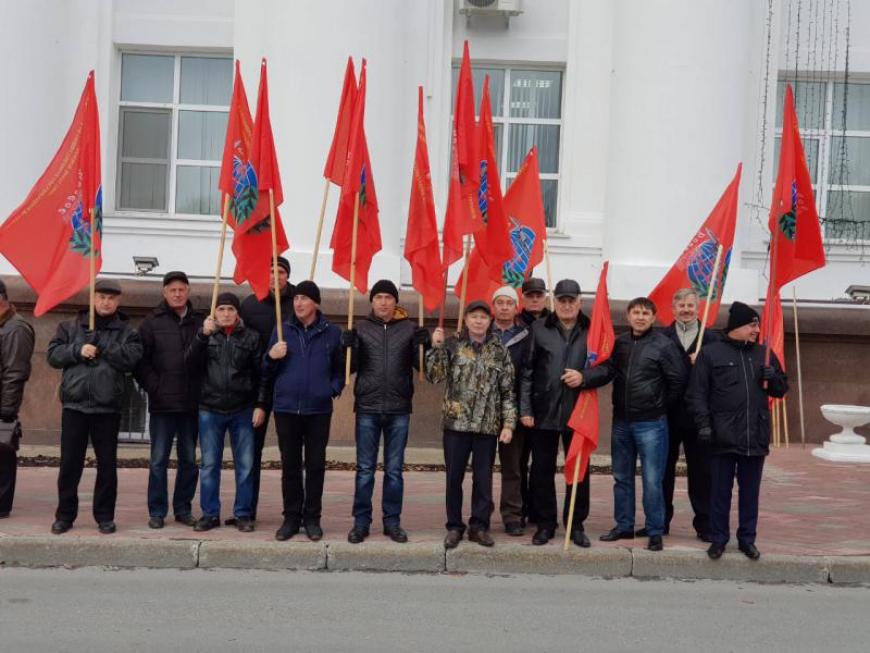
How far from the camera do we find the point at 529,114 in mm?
16438

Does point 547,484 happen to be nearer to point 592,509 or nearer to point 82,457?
point 592,509

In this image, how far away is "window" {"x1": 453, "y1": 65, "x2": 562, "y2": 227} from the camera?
53.9 ft

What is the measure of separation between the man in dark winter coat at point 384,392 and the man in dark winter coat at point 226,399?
81 cm

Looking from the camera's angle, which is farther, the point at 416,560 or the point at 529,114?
the point at 529,114

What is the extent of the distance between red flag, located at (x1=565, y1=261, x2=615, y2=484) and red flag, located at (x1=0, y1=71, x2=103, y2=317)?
3.82m

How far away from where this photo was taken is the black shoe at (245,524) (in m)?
9.41

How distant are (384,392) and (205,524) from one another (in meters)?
1.65

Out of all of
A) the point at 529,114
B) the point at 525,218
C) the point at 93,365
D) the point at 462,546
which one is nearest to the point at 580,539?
the point at 462,546

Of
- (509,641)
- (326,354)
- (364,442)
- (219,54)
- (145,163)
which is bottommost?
(509,641)

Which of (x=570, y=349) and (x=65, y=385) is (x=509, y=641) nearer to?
(x=570, y=349)

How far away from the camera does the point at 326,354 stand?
30.5ft

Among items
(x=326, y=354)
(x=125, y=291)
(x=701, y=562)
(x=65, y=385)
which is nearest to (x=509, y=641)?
(x=701, y=562)

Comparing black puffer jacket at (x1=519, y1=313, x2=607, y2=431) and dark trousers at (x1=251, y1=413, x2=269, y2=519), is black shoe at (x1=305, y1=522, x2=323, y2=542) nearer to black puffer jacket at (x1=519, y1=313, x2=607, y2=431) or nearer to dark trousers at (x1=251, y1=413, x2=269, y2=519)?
dark trousers at (x1=251, y1=413, x2=269, y2=519)

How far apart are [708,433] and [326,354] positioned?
2779 mm
